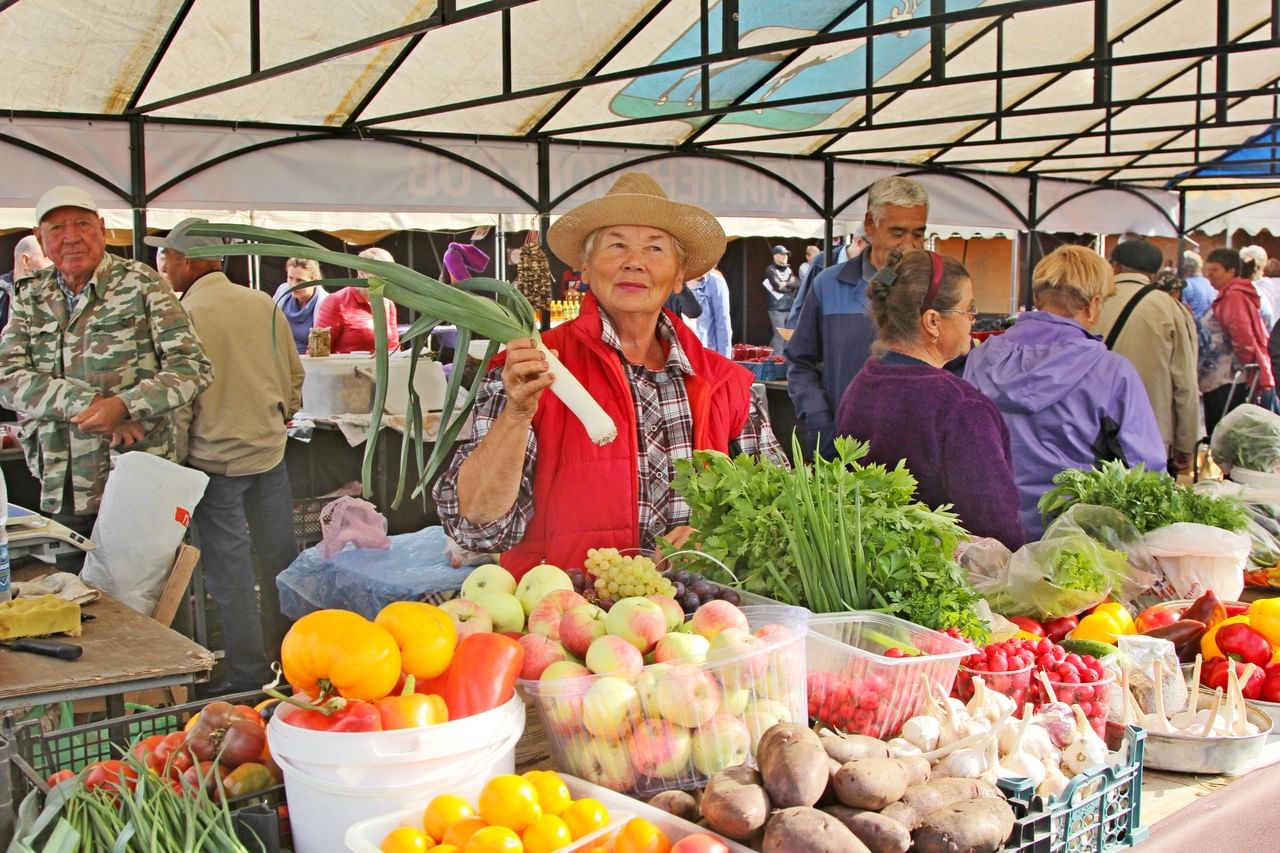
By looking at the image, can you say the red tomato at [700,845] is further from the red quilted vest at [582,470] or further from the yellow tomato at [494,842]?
the red quilted vest at [582,470]

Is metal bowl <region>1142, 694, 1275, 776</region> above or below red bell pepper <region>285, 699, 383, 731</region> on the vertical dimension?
below

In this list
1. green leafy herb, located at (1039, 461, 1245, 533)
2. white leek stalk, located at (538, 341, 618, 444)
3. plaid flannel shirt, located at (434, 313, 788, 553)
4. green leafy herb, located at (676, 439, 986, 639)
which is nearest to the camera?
green leafy herb, located at (676, 439, 986, 639)

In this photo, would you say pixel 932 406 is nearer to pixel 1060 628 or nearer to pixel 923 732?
pixel 1060 628

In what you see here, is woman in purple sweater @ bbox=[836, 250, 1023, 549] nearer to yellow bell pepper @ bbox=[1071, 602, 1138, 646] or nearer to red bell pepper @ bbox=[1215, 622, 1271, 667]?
yellow bell pepper @ bbox=[1071, 602, 1138, 646]

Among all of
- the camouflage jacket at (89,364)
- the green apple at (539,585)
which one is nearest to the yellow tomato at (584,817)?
the green apple at (539,585)

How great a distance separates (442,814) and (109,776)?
495 mm

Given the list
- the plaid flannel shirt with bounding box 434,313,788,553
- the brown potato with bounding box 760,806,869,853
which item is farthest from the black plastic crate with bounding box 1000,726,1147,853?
the plaid flannel shirt with bounding box 434,313,788,553

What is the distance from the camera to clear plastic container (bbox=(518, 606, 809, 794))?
1.54 meters

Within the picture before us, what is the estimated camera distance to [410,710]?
1451mm

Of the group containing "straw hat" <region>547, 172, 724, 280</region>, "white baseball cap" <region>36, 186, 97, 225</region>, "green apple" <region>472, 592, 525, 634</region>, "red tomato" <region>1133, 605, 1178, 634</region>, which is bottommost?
"red tomato" <region>1133, 605, 1178, 634</region>

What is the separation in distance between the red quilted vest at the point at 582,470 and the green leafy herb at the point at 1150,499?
1089 mm

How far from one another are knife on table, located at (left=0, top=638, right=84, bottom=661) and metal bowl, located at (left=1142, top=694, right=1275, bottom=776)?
7.35 feet

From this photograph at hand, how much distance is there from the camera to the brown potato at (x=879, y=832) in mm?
1359

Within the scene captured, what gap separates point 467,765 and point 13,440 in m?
5.46
